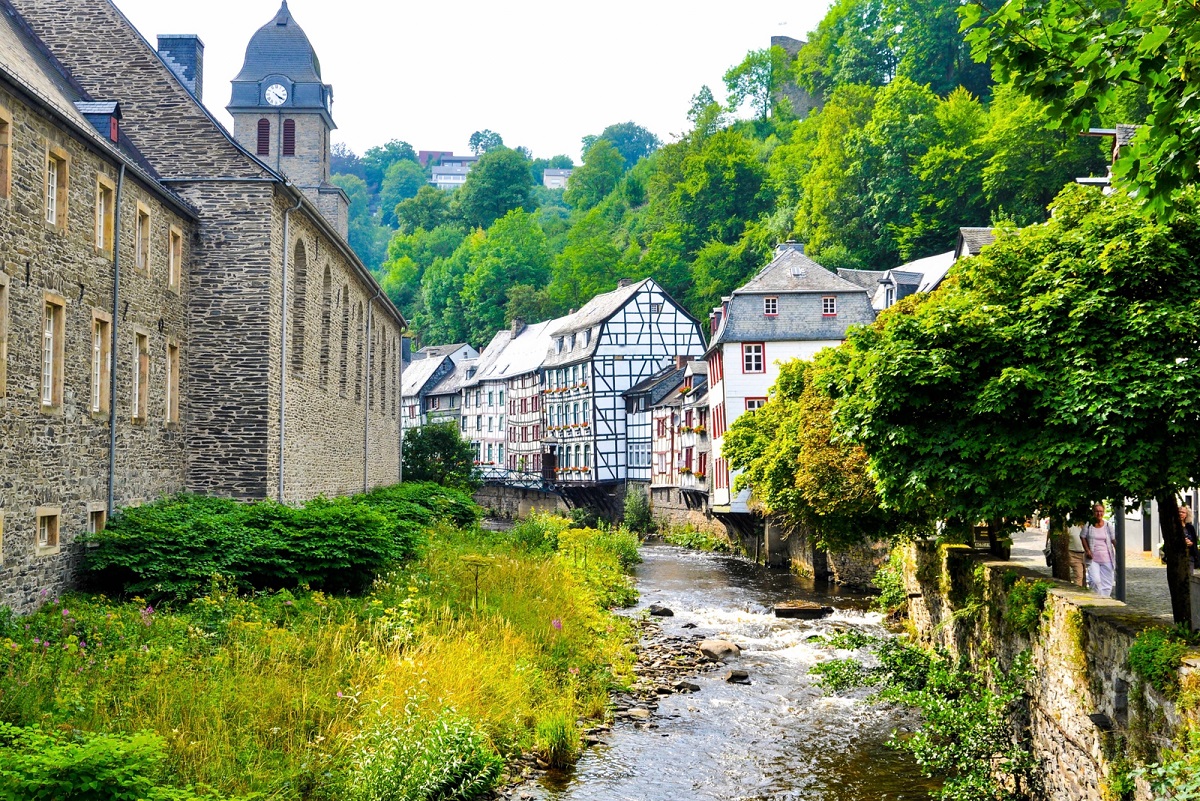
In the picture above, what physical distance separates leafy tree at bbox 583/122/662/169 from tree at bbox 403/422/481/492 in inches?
3894

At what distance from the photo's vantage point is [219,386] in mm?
20562

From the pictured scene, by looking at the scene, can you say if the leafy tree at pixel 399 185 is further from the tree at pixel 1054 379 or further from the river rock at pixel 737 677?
the tree at pixel 1054 379

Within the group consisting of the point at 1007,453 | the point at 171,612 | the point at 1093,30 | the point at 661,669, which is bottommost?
the point at 661,669

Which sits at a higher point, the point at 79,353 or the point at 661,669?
the point at 79,353

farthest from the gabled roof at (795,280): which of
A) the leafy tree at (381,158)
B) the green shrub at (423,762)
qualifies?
the leafy tree at (381,158)

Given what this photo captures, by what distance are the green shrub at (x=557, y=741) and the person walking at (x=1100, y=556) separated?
5.90 meters

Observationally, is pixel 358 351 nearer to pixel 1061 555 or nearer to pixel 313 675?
pixel 313 675

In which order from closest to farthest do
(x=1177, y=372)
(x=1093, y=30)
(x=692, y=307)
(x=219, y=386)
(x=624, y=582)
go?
(x=1093, y=30)
(x=1177, y=372)
(x=219, y=386)
(x=624, y=582)
(x=692, y=307)

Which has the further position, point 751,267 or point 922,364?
point 751,267

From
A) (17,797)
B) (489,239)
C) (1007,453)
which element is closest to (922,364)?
(1007,453)

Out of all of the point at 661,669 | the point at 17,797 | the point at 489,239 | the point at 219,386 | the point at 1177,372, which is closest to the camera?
the point at 17,797

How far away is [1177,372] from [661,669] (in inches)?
425

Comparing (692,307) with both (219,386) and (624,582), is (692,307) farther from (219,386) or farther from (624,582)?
(219,386)

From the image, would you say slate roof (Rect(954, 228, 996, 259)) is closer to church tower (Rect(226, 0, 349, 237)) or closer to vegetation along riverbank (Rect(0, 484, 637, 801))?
vegetation along riverbank (Rect(0, 484, 637, 801))
